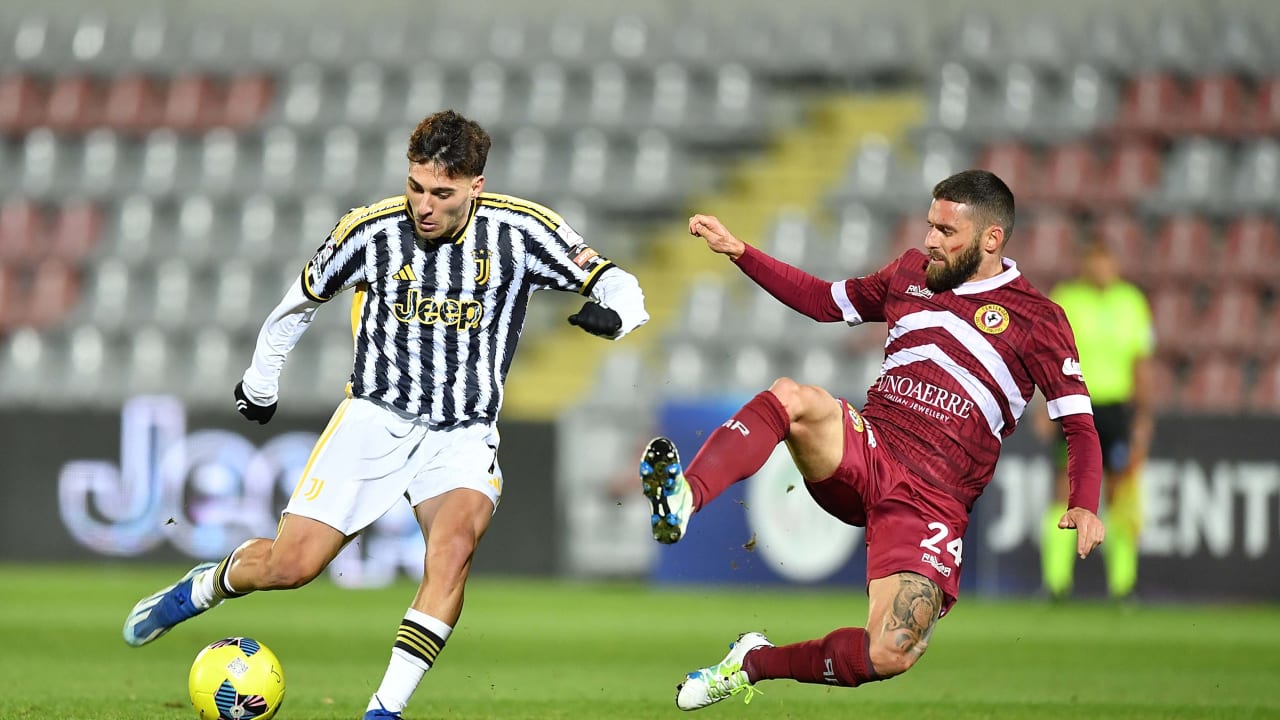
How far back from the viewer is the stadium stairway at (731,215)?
16.1 m

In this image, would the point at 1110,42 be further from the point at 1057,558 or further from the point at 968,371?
the point at 968,371

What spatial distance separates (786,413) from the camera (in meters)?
5.56

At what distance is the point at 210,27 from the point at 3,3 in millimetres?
2438

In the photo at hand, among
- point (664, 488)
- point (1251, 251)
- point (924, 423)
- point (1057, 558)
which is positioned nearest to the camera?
point (664, 488)

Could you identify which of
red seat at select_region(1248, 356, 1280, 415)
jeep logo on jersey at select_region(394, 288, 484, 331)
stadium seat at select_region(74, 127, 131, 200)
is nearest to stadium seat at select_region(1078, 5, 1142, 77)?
red seat at select_region(1248, 356, 1280, 415)

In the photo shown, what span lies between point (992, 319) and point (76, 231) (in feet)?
43.6

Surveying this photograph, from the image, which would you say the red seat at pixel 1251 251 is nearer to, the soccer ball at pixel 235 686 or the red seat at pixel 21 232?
the red seat at pixel 21 232

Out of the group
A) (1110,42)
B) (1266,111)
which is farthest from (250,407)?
(1110,42)

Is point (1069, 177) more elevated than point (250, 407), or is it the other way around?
point (1069, 177)

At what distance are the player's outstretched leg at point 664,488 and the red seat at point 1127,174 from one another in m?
11.9

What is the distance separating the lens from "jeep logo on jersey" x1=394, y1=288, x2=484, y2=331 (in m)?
5.96

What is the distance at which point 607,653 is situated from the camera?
364 inches

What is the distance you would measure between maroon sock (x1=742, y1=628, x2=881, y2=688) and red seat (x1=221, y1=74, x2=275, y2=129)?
13305 mm

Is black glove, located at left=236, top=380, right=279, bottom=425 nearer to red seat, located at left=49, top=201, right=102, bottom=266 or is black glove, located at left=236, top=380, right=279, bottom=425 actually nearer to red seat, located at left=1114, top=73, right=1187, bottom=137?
red seat, located at left=49, top=201, right=102, bottom=266
